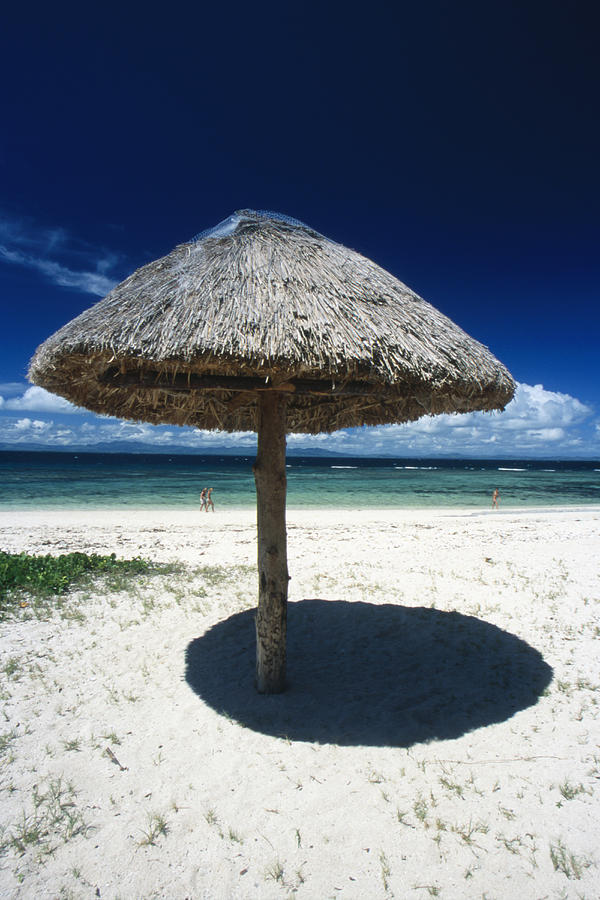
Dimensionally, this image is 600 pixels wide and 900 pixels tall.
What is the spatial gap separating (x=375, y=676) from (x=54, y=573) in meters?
4.54

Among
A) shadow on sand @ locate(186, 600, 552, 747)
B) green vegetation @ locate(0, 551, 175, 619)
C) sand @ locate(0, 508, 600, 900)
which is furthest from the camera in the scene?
green vegetation @ locate(0, 551, 175, 619)

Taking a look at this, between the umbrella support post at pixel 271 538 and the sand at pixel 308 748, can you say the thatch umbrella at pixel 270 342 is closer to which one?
the umbrella support post at pixel 271 538

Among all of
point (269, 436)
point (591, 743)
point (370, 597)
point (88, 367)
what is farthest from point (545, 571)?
point (88, 367)

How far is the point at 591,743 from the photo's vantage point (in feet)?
10.3

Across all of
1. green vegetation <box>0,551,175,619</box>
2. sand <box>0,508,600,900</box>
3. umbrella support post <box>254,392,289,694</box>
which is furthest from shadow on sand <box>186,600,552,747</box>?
green vegetation <box>0,551,175,619</box>

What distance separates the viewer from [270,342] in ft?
9.53

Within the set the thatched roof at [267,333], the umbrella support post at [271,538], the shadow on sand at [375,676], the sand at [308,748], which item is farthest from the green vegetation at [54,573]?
the umbrella support post at [271,538]

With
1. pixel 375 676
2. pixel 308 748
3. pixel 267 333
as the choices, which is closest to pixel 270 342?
pixel 267 333

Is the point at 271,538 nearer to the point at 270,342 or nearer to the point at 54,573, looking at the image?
the point at 270,342

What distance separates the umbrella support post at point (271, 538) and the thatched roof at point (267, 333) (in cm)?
36

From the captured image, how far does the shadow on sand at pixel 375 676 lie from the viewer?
3426mm

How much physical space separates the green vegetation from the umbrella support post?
10.7 ft

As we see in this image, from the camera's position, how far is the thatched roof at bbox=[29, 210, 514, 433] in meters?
2.96

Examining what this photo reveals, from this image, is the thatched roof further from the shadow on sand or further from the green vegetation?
the green vegetation
